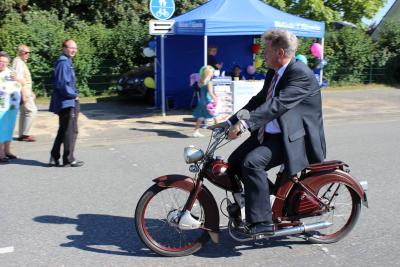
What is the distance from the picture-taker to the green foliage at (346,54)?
19.6 metres

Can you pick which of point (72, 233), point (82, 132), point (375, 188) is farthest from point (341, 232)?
point (82, 132)

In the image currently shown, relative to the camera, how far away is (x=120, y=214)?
5352mm

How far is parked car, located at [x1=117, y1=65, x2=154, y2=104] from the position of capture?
14.6 m

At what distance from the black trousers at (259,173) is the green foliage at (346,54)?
52.7 feet

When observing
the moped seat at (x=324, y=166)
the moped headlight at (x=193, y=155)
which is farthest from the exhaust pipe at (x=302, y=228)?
the moped headlight at (x=193, y=155)

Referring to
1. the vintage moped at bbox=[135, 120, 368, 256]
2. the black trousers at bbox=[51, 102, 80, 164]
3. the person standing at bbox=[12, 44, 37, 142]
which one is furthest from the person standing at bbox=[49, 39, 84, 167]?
the vintage moped at bbox=[135, 120, 368, 256]

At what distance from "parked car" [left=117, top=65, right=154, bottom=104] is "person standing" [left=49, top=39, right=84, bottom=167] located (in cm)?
709

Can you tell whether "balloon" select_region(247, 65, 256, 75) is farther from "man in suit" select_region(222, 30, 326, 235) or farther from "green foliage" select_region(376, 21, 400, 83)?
→ "man in suit" select_region(222, 30, 326, 235)

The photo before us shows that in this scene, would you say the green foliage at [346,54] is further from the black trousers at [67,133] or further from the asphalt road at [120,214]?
the black trousers at [67,133]

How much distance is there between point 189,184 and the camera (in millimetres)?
4188

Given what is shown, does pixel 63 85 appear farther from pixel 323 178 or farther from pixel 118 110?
pixel 118 110

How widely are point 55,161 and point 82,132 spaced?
2.91m

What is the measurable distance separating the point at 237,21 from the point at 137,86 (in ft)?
13.7

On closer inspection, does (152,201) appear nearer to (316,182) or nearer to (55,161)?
(316,182)
